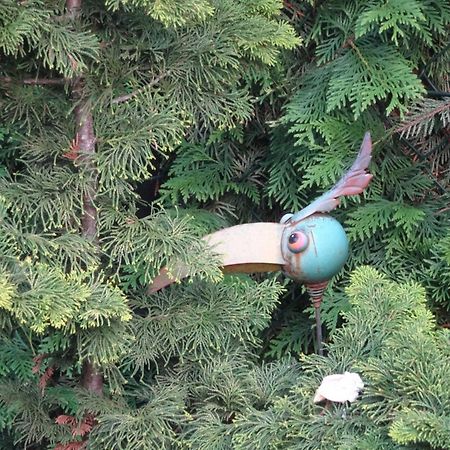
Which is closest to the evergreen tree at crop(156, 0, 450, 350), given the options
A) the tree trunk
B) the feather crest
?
the feather crest

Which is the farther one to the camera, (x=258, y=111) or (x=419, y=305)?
(x=258, y=111)

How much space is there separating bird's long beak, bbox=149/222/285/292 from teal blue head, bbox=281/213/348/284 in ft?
0.05

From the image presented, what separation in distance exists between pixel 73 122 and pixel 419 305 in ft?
1.97

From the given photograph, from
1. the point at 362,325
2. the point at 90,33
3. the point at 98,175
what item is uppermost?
the point at 90,33

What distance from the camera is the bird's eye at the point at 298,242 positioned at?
1045 mm

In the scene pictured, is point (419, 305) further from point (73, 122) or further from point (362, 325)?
point (73, 122)

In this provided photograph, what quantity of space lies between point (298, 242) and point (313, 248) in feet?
0.09

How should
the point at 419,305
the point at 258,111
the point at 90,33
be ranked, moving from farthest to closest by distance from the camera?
1. the point at 258,111
2. the point at 419,305
3. the point at 90,33

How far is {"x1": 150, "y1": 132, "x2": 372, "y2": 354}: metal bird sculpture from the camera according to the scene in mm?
1054

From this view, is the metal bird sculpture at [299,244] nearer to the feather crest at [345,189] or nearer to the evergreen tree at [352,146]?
the feather crest at [345,189]

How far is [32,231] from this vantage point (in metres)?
1.02

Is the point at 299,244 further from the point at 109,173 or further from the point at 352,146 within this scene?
the point at 352,146

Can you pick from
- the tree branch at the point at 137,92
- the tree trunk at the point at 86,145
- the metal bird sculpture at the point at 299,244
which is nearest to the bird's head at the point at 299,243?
the metal bird sculpture at the point at 299,244

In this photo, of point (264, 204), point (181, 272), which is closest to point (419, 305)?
point (181, 272)
